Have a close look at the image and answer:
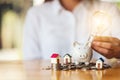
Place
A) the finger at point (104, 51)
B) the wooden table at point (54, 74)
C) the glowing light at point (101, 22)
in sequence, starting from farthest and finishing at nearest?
1. the glowing light at point (101, 22)
2. the finger at point (104, 51)
3. the wooden table at point (54, 74)

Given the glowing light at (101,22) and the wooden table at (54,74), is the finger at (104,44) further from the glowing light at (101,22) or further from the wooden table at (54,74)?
the glowing light at (101,22)

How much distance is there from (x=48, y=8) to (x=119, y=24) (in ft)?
1.48

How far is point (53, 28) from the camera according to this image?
212 cm

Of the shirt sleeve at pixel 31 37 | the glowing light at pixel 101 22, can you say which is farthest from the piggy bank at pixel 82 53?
the shirt sleeve at pixel 31 37

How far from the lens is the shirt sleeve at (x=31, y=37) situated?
212 centimetres

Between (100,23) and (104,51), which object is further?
(100,23)

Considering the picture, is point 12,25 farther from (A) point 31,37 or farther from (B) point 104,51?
(B) point 104,51

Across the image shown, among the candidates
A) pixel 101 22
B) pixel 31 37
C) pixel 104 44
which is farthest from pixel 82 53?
pixel 31 37

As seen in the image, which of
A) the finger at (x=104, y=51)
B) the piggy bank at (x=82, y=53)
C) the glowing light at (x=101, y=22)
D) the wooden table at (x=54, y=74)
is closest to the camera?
the wooden table at (x=54, y=74)

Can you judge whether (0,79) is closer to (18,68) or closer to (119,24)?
(18,68)

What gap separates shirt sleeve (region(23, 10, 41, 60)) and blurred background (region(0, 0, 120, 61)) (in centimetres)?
3

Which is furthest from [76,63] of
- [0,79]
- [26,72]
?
[0,79]

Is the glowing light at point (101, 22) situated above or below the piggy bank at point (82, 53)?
above

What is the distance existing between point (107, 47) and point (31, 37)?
664 millimetres
